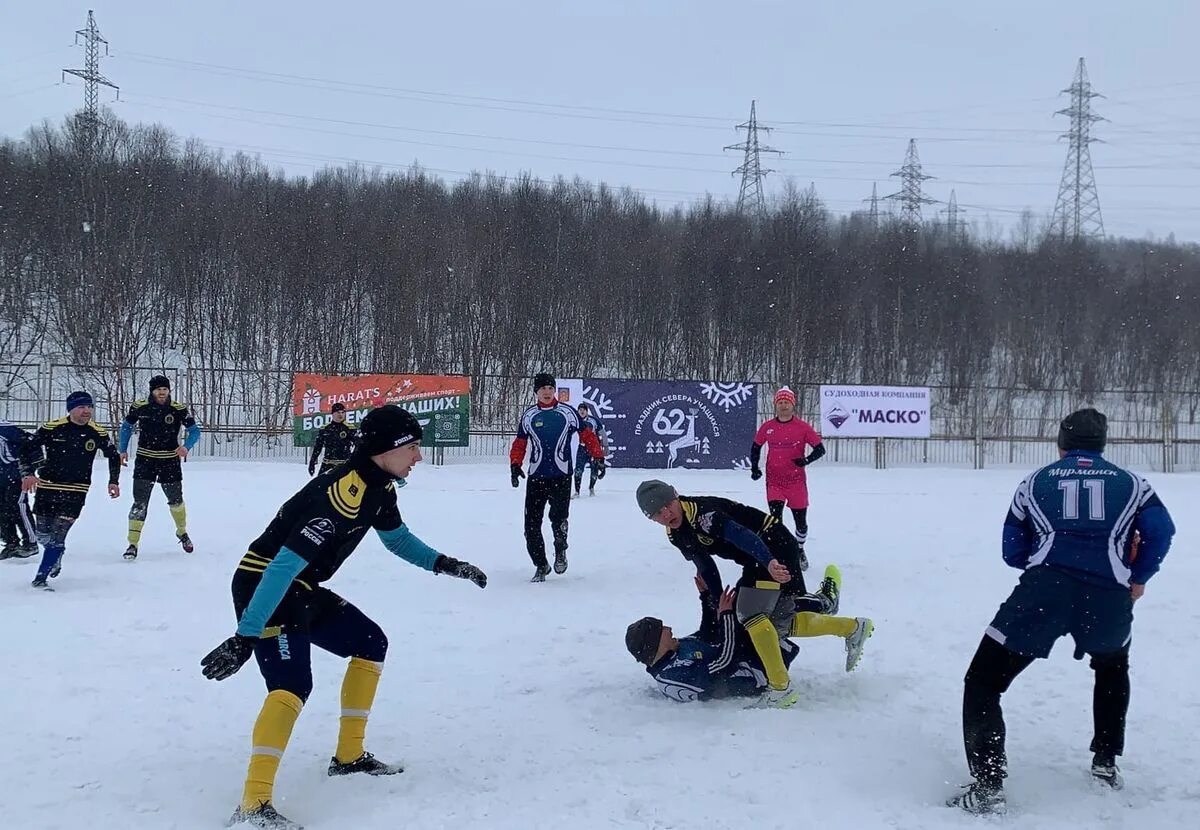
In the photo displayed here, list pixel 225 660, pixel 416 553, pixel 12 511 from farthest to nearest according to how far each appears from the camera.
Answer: pixel 12 511 < pixel 416 553 < pixel 225 660

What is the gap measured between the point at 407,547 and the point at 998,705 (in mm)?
2735

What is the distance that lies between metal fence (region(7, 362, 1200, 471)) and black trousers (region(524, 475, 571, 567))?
13.0 meters

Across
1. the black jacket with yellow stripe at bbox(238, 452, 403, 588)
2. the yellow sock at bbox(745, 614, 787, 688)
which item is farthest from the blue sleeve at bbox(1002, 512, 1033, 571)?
the black jacket with yellow stripe at bbox(238, 452, 403, 588)

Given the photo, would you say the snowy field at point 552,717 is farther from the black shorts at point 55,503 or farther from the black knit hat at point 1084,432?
the black knit hat at point 1084,432

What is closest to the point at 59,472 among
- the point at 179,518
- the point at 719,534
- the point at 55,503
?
the point at 55,503

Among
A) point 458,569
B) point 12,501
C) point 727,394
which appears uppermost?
point 727,394

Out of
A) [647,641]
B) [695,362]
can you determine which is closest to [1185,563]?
[647,641]

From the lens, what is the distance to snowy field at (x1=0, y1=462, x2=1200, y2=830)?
13.3 feet

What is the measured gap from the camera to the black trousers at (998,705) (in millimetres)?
4035

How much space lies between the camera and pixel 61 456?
8984 millimetres

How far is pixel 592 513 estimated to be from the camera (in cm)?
1410

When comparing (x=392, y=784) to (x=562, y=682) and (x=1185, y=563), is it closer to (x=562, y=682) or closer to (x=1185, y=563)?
(x=562, y=682)

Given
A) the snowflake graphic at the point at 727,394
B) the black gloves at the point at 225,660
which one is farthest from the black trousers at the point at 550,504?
the snowflake graphic at the point at 727,394

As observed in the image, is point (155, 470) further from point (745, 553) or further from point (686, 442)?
point (686, 442)
